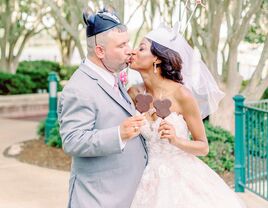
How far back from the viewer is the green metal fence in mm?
7328

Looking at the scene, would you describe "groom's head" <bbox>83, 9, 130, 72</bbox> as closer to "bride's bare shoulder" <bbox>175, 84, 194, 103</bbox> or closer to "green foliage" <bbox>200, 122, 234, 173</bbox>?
"bride's bare shoulder" <bbox>175, 84, 194, 103</bbox>

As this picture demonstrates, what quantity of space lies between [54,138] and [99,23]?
7360 millimetres

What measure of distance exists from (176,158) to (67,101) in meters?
0.96

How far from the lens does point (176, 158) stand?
12.2 feet

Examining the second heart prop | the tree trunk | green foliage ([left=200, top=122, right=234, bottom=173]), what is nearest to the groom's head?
the second heart prop

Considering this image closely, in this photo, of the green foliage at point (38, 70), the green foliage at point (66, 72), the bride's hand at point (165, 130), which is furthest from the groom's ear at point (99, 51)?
the green foliage at point (66, 72)

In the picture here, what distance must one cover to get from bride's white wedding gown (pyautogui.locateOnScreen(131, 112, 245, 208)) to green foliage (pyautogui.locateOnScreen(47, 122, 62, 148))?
6543 millimetres

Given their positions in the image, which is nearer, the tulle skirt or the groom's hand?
the groom's hand

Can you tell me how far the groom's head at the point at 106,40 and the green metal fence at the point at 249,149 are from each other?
4.37 meters

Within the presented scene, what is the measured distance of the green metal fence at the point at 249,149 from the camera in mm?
7328

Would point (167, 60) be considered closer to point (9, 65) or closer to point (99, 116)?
point (99, 116)

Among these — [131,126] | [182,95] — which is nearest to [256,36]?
[182,95]

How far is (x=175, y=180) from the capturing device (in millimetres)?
3686

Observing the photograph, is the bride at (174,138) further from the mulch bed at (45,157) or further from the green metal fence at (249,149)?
the mulch bed at (45,157)
